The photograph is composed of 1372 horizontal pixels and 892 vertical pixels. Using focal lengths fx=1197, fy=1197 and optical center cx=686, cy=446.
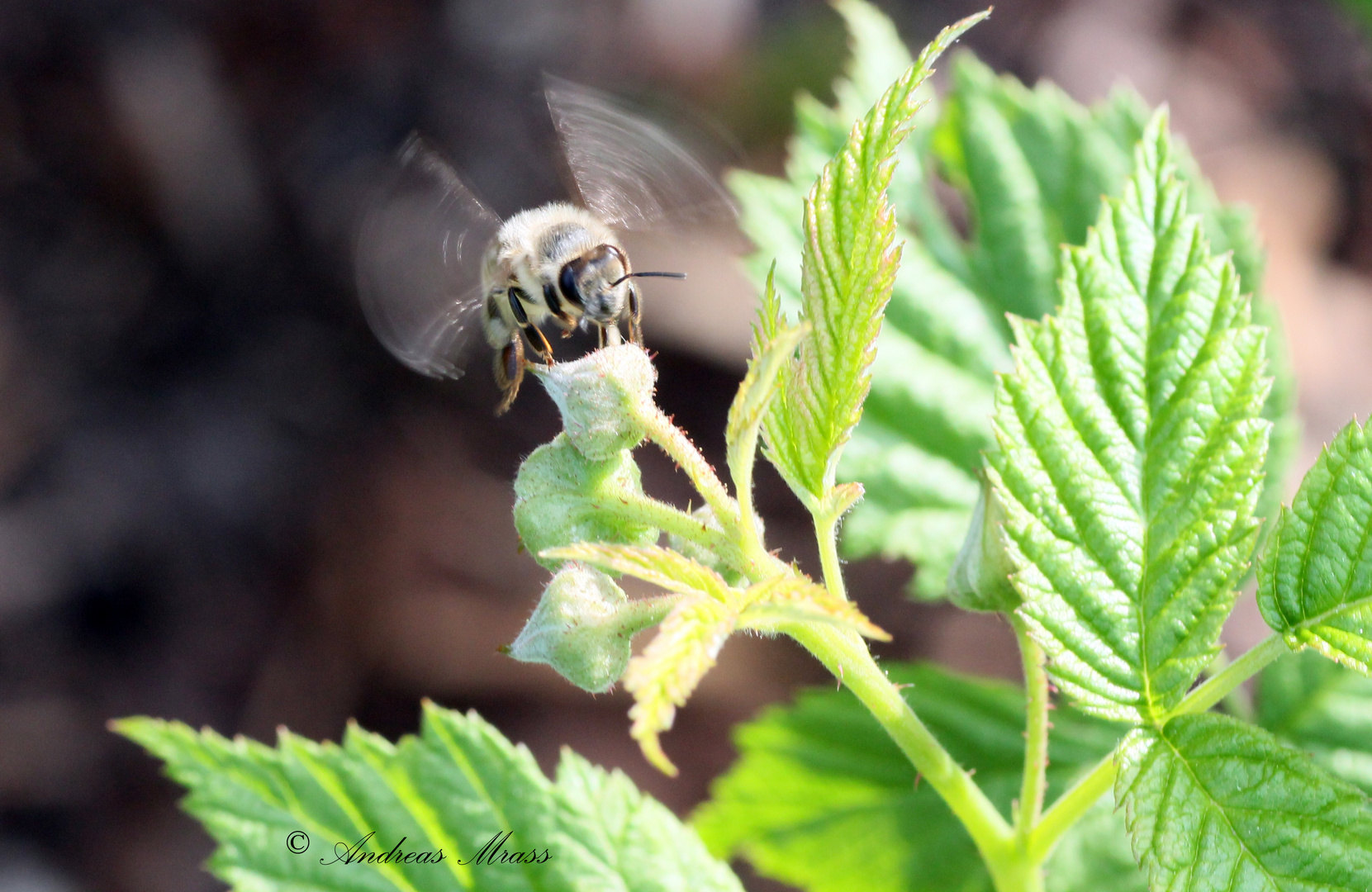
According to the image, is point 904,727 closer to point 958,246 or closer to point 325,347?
point 958,246

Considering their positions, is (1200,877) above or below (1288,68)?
below

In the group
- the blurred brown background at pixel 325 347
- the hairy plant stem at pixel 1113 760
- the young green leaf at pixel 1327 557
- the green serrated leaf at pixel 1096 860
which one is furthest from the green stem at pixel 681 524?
the blurred brown background at pixel 325 347

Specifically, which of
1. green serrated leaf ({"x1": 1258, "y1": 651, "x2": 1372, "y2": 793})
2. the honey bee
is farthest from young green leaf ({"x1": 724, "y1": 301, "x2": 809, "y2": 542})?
green serrated leaf ({"x1": 1258, "y1": 651, "x2": 1372, "y2": 793})

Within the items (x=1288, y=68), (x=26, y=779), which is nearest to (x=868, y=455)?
(x=26, y=779)

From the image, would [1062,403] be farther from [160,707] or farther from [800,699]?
[160,707]

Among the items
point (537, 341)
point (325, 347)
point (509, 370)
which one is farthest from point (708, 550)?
point (325, 347)

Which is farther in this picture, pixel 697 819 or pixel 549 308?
pixel 697 819
